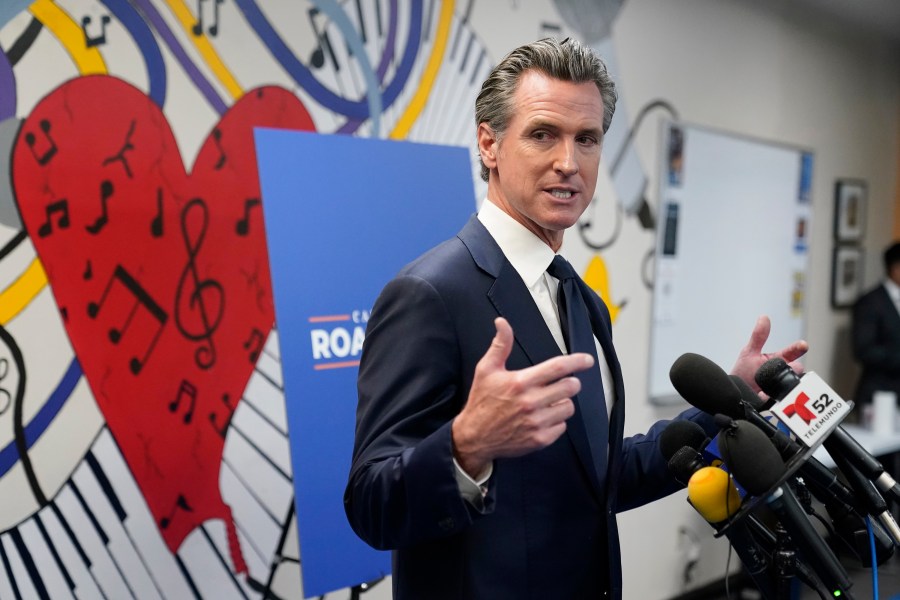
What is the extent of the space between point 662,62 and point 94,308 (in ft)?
8.86

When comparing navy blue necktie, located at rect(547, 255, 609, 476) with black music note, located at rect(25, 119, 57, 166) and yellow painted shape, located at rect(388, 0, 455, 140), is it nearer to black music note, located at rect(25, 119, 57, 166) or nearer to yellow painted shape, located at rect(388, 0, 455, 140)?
black music note, located at rect(25, 119, 57, 166)

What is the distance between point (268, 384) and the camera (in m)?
2.48

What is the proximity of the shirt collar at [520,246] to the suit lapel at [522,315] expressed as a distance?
26 millimetres

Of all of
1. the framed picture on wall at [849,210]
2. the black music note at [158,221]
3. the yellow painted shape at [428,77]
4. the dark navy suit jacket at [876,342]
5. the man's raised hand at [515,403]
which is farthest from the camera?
the framed picture on wall at [849,210]

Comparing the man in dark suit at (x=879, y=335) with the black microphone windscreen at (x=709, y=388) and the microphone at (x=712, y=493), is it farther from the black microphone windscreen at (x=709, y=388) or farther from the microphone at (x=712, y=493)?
the microphone at (x=712, y=493)

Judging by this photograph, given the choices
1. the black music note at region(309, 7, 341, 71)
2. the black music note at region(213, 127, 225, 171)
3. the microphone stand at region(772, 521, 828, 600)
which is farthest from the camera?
the black music note at region(309, 7, 341, 71)

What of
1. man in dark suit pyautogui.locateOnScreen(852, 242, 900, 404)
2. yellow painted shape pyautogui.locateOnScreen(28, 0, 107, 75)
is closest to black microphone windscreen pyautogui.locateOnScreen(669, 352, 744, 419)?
yellow painted shape pyautogui.locateOnScreen(28, 0, 107, 75)

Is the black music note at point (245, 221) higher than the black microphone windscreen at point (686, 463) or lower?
higher

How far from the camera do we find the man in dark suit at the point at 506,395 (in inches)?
38.1

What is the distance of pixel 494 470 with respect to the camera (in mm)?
1029

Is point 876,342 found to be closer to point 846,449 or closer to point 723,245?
point 723,245

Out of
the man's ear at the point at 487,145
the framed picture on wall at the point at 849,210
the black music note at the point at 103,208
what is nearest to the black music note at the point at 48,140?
the black music note at the point at 103,208

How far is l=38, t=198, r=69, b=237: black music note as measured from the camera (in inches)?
79.5

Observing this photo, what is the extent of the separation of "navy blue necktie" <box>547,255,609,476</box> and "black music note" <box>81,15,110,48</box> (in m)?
1.43
